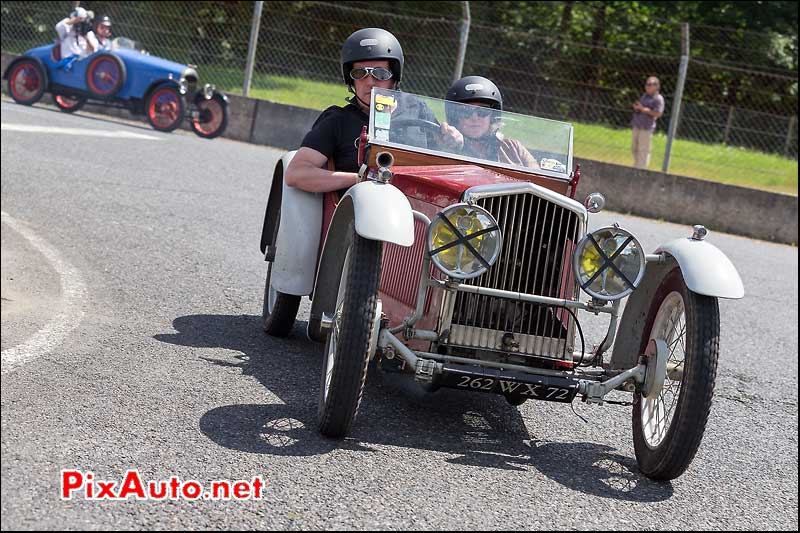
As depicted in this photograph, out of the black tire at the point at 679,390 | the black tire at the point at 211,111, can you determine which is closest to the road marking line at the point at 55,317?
the black tire at the point at 679,390

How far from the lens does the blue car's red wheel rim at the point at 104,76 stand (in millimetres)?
17656

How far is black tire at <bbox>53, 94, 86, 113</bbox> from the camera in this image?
18234 mm

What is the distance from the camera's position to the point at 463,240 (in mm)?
4676

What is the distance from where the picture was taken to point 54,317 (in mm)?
5840

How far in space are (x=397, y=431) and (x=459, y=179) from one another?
3.98ft

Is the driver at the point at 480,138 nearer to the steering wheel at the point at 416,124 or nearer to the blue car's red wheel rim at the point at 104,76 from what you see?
the steering wheel at the point at 416,124

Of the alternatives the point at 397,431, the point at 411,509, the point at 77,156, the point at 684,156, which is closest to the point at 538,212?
the point at 397,431

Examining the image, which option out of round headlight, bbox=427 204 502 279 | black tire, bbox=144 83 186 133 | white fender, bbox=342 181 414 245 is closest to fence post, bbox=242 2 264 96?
black tire, bbox=144 83 186 133

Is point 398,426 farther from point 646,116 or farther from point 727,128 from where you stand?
point 727,128

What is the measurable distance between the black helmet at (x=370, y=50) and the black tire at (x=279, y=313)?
130 cm

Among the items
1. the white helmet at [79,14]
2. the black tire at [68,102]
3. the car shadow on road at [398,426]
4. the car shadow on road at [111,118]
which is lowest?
the car shadow on road at [398,426]

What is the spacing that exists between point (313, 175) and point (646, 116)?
1247cm

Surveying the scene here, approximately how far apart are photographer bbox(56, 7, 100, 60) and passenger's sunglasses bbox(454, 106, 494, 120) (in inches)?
532

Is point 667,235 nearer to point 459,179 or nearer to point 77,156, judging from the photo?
point 77,156
